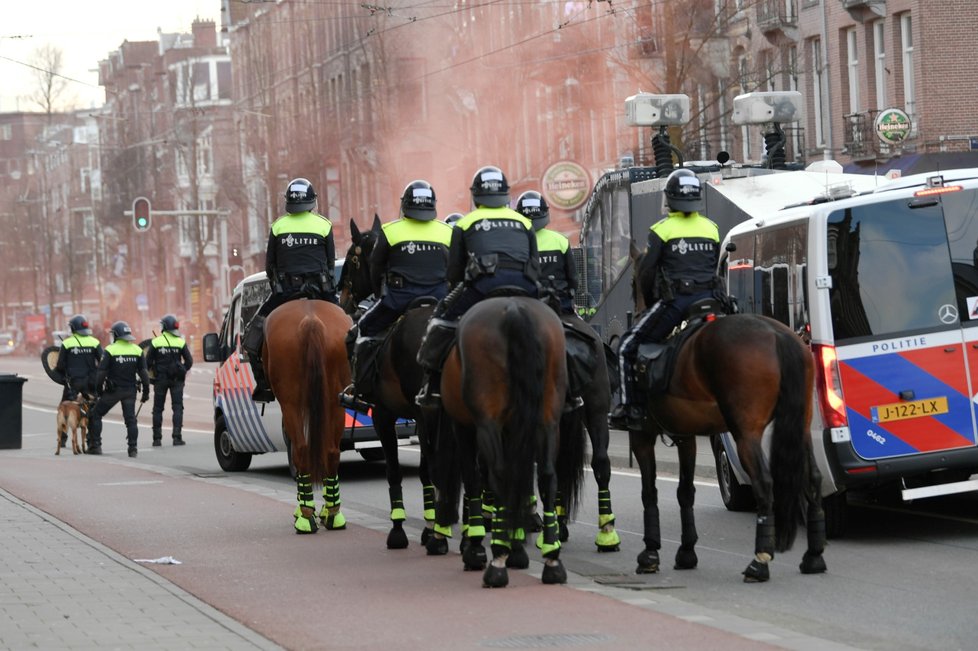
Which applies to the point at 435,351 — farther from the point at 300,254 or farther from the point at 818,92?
the point at 818,92

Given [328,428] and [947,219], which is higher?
[947,219]

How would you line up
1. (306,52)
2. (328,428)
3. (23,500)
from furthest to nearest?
(306,52) < (23,500) < (328,428)

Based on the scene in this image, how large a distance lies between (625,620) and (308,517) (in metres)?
5.48

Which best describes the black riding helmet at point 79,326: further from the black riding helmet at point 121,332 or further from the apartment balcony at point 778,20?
the apartment balcony at point 778,20

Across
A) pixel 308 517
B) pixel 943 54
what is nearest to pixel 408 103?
pixel 943 54

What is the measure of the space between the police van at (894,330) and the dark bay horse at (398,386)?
102 inches

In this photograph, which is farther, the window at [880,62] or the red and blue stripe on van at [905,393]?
the window at [880,62]

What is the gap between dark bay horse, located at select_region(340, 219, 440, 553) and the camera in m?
13.2

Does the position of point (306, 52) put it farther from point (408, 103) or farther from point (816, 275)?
point (816, 275)

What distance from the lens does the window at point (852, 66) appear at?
45.4 m

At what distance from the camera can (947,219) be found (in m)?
12.9

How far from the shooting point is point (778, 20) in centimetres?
4722

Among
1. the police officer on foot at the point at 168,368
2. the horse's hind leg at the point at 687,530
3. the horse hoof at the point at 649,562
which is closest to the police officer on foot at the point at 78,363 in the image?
the police officer on foot at the point at 168,368

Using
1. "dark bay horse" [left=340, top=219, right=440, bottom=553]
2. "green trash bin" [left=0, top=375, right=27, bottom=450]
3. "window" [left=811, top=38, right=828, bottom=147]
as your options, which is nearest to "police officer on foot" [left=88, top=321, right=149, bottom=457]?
"green trash bin" [left=0, top=375, right=27, bottom=450]
